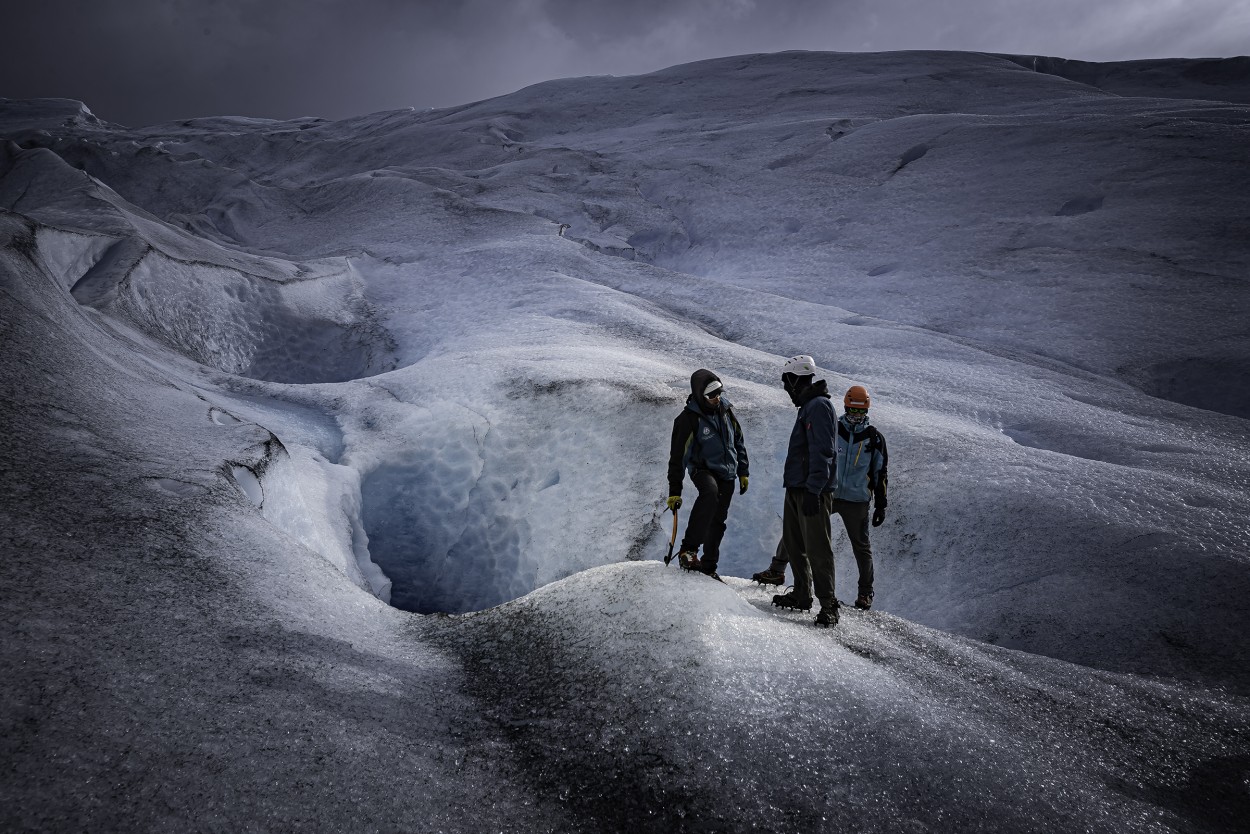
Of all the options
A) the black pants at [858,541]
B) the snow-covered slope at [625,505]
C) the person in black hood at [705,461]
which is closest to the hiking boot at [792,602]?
the snow-covered slope at [625,505]

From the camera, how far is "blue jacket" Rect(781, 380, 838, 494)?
5.74 metres

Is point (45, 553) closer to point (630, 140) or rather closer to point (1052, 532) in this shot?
point (1052, 532)

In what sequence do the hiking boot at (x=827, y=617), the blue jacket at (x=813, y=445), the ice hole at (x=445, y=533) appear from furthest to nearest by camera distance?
1. the ice hole at (x=445, y=533)
2. the blue jacket at (x=813, y=445)
3. the hiking boot at (x=827, y=617)

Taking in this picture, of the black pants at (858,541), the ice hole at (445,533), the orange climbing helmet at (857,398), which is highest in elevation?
the orange climbing helmet at (857,398)

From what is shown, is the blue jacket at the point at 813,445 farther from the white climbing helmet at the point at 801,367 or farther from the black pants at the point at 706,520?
the black pants at the point at 706,520

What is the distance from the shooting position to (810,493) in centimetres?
578

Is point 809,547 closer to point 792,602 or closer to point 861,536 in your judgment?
point 792,602

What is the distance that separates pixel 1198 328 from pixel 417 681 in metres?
17.7

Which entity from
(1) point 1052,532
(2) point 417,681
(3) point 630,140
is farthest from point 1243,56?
(2) point 417,681

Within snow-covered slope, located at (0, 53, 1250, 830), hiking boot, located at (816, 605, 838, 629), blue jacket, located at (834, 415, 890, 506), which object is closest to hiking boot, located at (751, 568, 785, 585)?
snow-covered slope, located at (0, 53, 1250, 830)

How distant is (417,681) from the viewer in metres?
4.51

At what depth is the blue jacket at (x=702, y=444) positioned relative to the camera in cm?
625

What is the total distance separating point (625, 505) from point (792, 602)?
3782 mm

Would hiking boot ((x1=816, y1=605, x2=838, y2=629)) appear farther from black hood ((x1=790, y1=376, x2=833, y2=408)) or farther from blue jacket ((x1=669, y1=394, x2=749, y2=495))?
black hood ((x1=790, y1=376, x2=833, y2=408))
